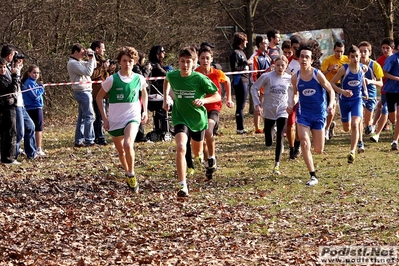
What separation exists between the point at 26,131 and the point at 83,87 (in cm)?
201

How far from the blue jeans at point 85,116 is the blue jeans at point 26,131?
1.46 m

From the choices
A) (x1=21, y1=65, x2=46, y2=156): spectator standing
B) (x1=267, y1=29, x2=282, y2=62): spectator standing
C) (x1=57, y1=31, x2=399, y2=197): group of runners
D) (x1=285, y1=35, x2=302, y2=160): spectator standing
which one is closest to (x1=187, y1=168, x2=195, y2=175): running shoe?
(x1=57, y1=31, x2=399, y2=197): group of runners

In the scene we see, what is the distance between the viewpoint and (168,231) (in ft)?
30.9

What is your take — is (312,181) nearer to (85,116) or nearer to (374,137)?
(374,137)

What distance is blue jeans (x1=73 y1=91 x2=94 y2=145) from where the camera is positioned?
55.2 feet

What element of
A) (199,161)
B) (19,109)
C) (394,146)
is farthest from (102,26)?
(199,161)

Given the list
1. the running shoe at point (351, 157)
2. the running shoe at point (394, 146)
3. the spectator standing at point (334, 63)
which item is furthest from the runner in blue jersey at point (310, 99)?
the spectator standing at point (334, 63)

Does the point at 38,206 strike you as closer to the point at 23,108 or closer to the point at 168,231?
the point at 168,231

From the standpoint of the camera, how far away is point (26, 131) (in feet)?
49.9

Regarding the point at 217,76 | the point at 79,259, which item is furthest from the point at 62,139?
the point at 79,259

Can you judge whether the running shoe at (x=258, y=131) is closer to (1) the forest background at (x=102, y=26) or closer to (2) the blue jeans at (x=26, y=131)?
(2) the blue jeans at (x=26, y=131)

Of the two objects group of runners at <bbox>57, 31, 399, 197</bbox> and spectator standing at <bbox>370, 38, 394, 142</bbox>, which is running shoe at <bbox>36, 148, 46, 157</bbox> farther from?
spectator standing at <bbox>370, 38, 394, 142</bbox>

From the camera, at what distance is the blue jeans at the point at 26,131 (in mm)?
14836

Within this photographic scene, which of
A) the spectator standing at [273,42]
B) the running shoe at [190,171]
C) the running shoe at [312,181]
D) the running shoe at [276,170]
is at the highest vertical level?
the spectator standing at [273,42]
